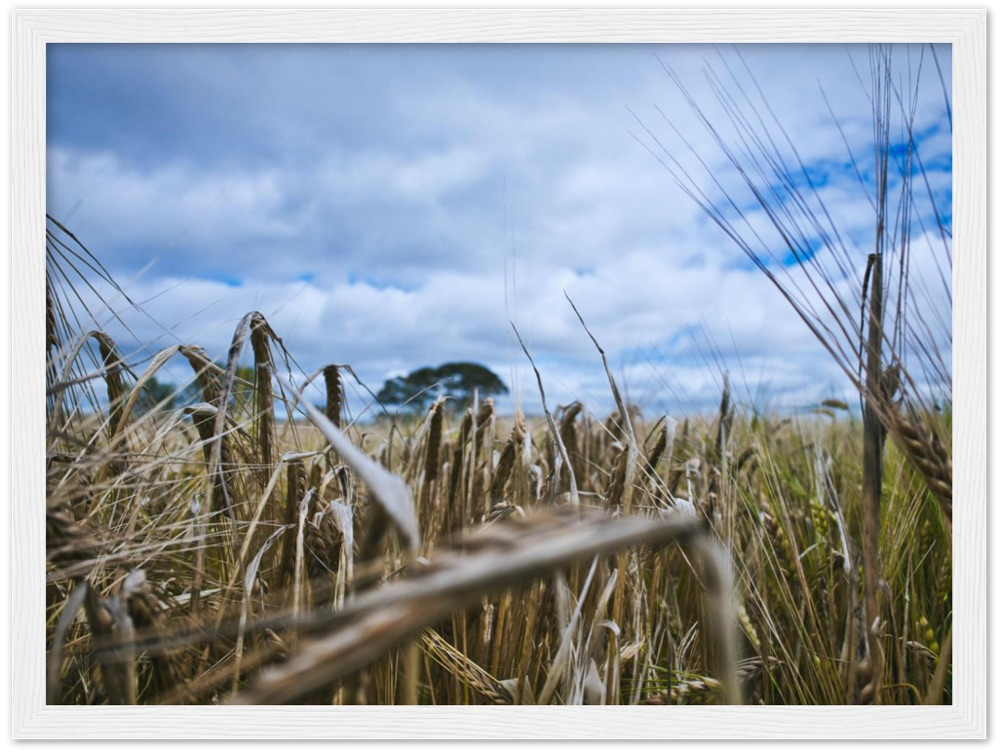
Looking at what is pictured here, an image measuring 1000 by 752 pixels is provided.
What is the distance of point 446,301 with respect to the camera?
1.71 metres

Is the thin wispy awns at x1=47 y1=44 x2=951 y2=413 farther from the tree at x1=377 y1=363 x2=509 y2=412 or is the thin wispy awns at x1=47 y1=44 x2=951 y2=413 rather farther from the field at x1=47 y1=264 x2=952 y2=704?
the field at x1=47 y1=264 x2=952 y2=704

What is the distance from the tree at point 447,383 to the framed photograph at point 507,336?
0.04ft

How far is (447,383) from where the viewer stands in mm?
1635

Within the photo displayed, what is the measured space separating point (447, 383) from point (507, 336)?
16 cm

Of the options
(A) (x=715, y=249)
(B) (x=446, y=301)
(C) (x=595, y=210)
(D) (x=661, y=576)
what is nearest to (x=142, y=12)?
(B) (x=446, y=301)

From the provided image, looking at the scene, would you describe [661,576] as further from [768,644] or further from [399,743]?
[399,743]

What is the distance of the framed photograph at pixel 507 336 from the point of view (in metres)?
1.27

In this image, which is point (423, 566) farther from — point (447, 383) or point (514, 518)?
point (447, 383)

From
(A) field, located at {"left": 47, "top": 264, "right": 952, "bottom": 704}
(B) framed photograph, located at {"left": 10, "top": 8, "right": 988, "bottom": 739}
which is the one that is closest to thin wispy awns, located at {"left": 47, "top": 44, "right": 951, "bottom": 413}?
(B) framed photograph, located at {"left": 10, "top": 8, "right": 988, "bottom": 739}

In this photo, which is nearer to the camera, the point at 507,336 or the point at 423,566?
the point at 423,566

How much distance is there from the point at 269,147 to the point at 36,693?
116 centimetres

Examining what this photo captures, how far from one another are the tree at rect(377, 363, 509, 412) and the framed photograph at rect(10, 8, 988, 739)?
0.01m

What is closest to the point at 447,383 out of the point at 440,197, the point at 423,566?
the point at 440,197

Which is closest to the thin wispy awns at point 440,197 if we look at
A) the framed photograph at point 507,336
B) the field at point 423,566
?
the framed photograph at point 507,336
